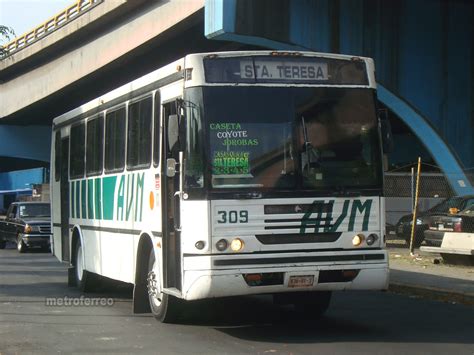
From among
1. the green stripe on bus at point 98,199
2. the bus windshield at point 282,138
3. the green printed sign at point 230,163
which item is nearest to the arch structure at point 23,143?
the green stripe on bus at point 98,199

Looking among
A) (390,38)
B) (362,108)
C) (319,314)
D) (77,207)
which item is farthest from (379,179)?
(390,38)

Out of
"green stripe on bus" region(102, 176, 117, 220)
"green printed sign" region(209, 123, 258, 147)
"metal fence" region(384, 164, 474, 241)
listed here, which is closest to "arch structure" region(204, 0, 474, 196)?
"metal fence" region(384, 164, 474, 241)

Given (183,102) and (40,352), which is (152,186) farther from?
(40,352)

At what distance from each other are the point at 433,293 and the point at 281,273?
5.19m

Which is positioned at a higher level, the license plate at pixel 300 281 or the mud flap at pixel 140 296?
the license plate at pixel 300 281

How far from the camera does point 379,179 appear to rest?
9.30 metres

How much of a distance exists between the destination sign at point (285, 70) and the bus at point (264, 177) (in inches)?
0.6

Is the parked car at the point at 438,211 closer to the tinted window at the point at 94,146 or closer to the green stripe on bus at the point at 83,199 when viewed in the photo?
the green stripe on bus at the point at 83,199

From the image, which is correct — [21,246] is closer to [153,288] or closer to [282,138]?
[153,288]

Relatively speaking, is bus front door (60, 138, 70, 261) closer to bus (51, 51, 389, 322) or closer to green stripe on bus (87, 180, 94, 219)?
green stripe on bus (87, 180, 94, 219)

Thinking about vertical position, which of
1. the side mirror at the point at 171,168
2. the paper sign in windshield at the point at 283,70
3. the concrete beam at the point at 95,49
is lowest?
the side mirror at the point at 171,168

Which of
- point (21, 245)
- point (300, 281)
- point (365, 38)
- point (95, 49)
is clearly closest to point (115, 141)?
point (300, 281)

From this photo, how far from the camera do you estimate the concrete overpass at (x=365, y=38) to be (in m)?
26.1

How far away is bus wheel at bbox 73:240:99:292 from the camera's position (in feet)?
45.7
